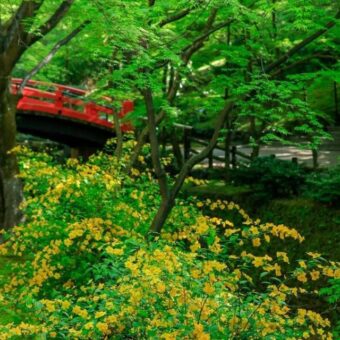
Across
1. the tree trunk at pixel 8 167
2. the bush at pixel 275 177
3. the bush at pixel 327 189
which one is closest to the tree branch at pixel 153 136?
the tree trunk at pixel 8 167

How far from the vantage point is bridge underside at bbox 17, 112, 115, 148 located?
20312mm

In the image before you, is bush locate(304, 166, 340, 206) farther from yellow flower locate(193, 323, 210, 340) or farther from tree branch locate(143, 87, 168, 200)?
yellow flower locate(193, 323, 210, 340)

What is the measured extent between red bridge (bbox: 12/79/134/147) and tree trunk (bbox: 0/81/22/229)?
260 inches

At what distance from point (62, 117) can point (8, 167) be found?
768 cm

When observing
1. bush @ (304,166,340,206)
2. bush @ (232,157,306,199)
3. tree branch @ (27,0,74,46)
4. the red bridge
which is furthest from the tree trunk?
bush @ (304,166,340,206)

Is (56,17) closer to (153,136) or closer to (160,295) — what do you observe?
(153,136)

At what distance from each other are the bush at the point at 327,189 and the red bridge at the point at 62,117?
8.23 metres

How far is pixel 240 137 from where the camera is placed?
89.5ft

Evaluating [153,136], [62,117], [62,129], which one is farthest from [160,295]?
[62,129]

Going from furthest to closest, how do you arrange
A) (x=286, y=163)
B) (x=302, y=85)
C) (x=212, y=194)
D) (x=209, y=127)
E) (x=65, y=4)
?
1. (x=209, y=127)
2. (x=212, y=194)
3. (x=286, y=163)
4. (x=65, y=4)
5. (x=302, y=85)

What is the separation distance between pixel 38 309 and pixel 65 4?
7617 millimetres

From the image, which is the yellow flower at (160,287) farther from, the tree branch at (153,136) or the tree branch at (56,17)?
the tree branch at (56,17)

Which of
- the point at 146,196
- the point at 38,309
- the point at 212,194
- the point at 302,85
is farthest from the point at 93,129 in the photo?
the point at 38,309

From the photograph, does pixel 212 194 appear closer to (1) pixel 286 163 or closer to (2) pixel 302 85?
(1) pixel 286 163
